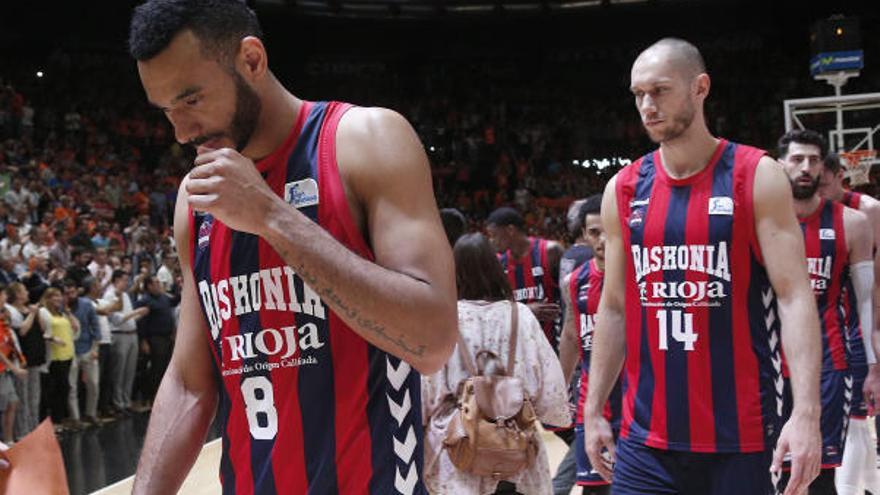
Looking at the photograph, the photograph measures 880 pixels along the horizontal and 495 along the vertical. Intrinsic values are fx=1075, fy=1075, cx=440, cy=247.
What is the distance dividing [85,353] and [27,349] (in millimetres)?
1461

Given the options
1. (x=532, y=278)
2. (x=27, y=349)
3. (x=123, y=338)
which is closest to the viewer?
(x=532, y=278)

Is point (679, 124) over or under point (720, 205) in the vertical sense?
over

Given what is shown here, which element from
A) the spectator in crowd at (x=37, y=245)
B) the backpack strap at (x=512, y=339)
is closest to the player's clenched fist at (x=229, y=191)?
the backpack strap at (x=512, y=339)

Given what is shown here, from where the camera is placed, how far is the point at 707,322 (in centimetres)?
375

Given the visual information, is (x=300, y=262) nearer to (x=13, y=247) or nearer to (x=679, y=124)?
(x=679, y=124)

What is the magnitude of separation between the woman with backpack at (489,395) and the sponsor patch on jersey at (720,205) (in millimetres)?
1142

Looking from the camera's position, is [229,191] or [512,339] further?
[512,339]

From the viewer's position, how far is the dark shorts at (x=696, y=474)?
3648 mm

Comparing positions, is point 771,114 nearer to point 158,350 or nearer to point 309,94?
point 309,94

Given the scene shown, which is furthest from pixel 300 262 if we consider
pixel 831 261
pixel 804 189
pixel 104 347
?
pixel 104 347

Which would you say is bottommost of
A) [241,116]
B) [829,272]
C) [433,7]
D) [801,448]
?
[801,448]

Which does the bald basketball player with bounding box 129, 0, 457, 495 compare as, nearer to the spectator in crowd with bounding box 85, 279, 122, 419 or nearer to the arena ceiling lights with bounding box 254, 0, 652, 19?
the spectator in crowd with bounding box 85, 279, 122, 419

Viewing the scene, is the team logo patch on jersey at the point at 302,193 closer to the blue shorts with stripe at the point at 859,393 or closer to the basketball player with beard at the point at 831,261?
the basketball player with beard at the point at 831,261

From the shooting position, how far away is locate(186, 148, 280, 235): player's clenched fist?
1.79m
